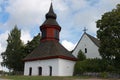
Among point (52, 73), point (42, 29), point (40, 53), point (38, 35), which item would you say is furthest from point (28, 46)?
point (52, 73)

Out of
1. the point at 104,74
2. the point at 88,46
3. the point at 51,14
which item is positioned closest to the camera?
the point at 104,74

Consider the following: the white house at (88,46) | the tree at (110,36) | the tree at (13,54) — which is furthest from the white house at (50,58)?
the tree at (13,54)

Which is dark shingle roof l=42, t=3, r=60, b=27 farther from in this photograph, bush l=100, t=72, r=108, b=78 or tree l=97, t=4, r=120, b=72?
bush l=100, t=72, r=108, b=78

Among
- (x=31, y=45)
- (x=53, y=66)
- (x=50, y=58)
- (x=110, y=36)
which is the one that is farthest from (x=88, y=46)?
(x=31, y=45)

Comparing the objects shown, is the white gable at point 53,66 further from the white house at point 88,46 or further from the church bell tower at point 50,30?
the church bell tower at point 50,30

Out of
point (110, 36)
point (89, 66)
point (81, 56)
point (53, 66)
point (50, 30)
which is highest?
point (50, 30)

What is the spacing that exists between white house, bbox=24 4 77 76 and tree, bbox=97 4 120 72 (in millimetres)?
8288

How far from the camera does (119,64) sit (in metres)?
38.1

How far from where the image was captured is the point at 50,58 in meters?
43.9

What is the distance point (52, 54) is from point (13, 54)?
656 inches

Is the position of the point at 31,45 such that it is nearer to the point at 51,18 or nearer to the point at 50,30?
the point at 51,18

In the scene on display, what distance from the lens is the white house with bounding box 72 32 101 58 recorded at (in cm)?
5023

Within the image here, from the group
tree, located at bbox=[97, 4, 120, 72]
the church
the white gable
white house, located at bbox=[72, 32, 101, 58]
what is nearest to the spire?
the church

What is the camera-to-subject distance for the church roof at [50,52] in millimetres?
43812
